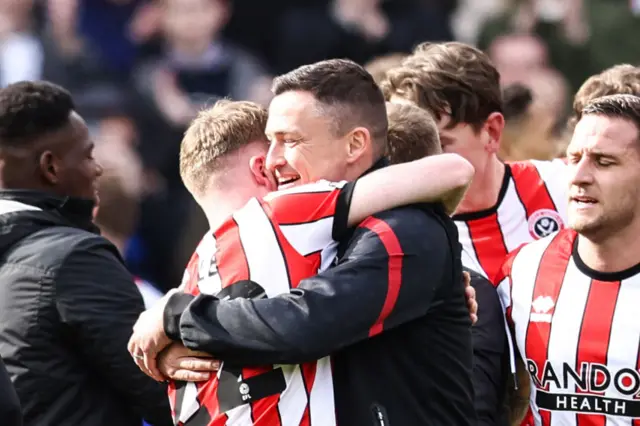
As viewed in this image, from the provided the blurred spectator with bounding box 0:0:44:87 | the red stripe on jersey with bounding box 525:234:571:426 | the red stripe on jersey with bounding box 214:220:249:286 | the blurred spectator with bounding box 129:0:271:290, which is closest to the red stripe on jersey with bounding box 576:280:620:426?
the red stripe on jersey with bounding box 525:234:571:426

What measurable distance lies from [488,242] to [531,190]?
1.01 feet

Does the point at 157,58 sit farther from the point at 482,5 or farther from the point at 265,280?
the point at 265,280

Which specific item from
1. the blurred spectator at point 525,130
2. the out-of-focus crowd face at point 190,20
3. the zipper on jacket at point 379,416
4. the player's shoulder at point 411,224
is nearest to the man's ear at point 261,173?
the player's shoulder at point 411,224

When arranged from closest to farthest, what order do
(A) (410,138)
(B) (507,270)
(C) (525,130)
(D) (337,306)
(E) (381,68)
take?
(D) (337,306), (A) (410,138), (B) (507,270), (E) (381,68), (C) (525,130)

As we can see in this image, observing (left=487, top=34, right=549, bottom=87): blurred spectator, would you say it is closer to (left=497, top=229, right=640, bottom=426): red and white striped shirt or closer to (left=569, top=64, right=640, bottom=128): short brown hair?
(left=569, top=64, right=640, bottom=128): short brown hair

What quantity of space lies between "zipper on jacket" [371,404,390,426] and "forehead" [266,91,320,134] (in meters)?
0.75

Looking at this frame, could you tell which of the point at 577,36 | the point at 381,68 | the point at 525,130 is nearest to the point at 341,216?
the point at 381,68

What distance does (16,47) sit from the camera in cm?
955

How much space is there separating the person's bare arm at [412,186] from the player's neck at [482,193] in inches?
45.4

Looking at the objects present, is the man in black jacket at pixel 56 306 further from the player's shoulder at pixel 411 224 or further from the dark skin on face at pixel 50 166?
the player's shoulder at pixel 411 224

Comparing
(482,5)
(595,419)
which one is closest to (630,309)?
(595,419)

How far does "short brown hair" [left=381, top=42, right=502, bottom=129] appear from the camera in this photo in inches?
176

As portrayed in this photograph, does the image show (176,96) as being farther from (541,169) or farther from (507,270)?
(507,270)

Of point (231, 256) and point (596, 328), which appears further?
point (596, 328)
